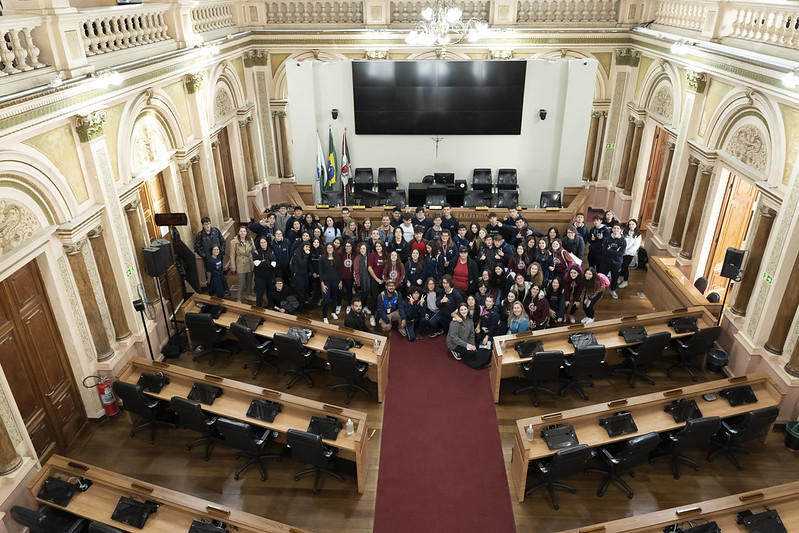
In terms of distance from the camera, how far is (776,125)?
8.39 metres

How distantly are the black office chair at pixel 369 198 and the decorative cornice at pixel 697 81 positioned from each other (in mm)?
7032

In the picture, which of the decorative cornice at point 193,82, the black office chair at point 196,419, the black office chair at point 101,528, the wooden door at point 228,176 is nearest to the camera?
the black office chair at point 101,528

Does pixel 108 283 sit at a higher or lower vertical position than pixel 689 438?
higher

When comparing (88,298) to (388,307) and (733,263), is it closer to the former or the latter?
(388,307)

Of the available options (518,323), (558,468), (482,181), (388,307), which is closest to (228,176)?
(388,307)

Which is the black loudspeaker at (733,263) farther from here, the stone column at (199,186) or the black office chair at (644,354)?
the stone column at (199,186)

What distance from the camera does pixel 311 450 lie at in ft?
22.6

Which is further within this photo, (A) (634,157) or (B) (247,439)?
(A) (634,157)

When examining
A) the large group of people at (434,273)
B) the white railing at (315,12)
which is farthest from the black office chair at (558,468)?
the white railing at (315,12)

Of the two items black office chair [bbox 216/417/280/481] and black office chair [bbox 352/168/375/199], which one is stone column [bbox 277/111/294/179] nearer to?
black office chair [bbox 352/168/375/199]

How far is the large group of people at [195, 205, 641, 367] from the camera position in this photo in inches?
382

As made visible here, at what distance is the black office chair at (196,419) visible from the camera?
7.29 m

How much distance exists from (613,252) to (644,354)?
2757 mm

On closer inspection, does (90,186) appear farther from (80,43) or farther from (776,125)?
(776,125)
